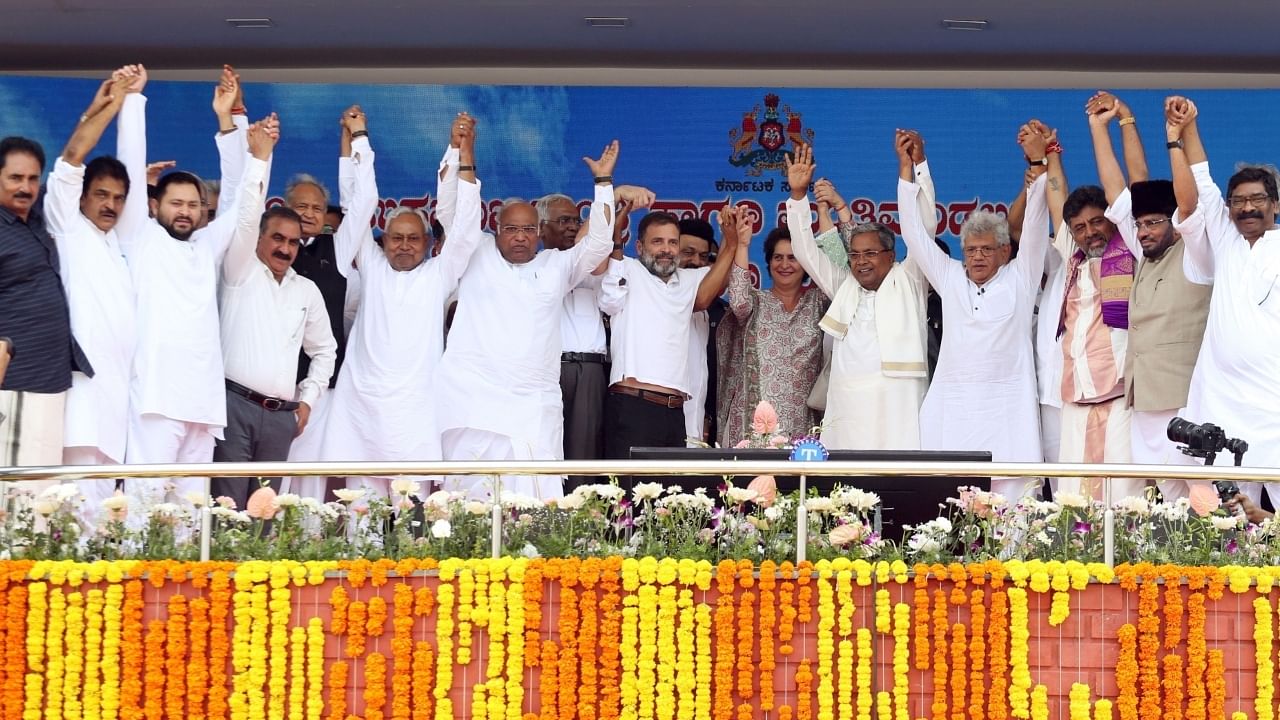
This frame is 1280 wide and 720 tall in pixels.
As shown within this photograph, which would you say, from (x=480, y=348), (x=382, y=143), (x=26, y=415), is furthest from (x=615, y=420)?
(x=26, y=415)

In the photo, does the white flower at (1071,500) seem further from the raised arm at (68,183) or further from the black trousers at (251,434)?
the raised arm at (68,183)

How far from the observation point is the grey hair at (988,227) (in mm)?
7539

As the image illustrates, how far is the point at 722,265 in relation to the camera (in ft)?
25.2

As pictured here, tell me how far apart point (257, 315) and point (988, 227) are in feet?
11.1

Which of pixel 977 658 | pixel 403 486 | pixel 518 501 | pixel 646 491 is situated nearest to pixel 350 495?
pixel 403 486

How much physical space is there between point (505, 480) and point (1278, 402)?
3159 mm

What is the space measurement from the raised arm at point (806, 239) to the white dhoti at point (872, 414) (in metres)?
0.49

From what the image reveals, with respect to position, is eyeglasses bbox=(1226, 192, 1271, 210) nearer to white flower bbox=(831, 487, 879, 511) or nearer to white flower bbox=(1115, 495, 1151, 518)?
white flower bbox=(1115, 495, 1151, 518)

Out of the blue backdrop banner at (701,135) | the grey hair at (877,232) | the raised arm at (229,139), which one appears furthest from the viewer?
the blue backdrop banner at (701,135)

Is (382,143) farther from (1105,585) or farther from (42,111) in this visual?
(1105,585)

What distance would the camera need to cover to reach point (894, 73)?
27.9 feet

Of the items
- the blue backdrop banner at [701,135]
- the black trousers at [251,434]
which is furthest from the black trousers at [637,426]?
the black trousers at [251,434]

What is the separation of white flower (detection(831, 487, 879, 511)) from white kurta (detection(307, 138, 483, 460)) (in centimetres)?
282

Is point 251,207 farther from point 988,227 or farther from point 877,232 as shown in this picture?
point 988,227
